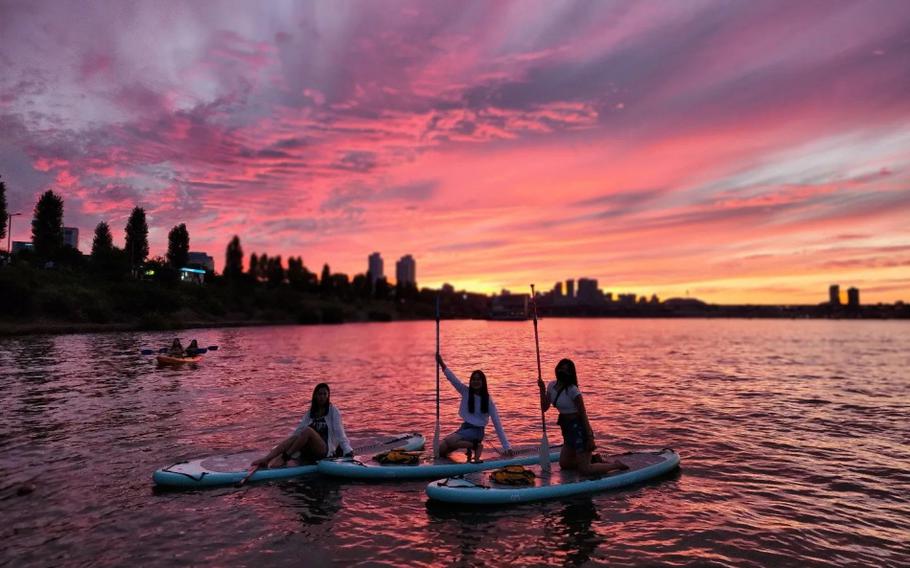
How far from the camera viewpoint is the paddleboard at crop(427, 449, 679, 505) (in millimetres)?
11812

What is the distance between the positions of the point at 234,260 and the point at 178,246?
22.4m

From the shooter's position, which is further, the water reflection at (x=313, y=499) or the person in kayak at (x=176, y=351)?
the person in kayak at (x=176, y=351)

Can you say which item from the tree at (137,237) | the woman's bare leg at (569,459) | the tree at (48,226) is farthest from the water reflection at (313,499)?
the tree at (137,237)

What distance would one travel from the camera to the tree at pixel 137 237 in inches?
5408

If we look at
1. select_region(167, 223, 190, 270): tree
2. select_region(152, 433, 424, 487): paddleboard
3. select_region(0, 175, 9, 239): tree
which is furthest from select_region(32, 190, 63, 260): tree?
select_region(152, 433, 424, 487): paddleboard

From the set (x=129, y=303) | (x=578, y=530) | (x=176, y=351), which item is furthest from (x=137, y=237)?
(x=578, y=530)

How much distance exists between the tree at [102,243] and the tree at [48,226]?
682 centimetres

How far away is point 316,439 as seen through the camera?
45.8ft

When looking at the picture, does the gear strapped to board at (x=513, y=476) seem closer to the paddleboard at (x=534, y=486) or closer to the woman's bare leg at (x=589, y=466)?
the paddleboard at (x=534, y=486)

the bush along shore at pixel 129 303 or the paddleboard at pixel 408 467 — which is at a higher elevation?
the bush along shore at pixel 129 303

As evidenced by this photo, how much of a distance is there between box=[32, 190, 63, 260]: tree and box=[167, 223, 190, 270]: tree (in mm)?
28059

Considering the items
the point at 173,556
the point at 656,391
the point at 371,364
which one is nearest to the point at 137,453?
the point at 173,556

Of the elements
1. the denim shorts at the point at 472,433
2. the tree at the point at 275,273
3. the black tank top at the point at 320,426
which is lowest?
the denim shorts at the point at 472,433

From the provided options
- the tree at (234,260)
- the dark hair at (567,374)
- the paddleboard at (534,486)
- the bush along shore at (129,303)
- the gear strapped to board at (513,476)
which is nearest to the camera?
the paddleboard at (534,486)
